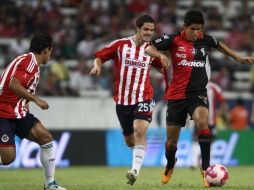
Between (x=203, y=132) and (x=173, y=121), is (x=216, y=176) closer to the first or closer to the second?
(x=203, y=132)

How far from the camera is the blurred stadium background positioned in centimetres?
2132

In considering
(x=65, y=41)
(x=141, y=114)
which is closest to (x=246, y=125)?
(x=65, y=41)

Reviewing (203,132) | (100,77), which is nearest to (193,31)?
(203,132)

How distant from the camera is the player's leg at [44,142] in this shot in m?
11.0

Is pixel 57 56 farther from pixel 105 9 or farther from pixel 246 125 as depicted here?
pixel 246 125

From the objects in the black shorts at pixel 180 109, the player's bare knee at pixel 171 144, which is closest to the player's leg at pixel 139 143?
the black shorts at pixel 180 109

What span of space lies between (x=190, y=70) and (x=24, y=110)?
2881mm

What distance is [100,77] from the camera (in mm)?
23031

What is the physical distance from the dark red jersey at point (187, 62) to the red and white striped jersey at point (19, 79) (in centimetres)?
249

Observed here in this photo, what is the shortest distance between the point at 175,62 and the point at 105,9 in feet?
43.7

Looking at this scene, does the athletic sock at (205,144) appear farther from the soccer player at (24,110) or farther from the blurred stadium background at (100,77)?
the blurred stadium background at (100,77)

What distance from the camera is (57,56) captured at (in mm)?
23281

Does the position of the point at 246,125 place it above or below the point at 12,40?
below

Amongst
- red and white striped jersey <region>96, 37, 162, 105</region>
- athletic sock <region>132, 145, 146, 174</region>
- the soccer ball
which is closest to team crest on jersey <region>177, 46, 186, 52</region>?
red and white striped jersey <region>96, 37, 162, 105</region>
